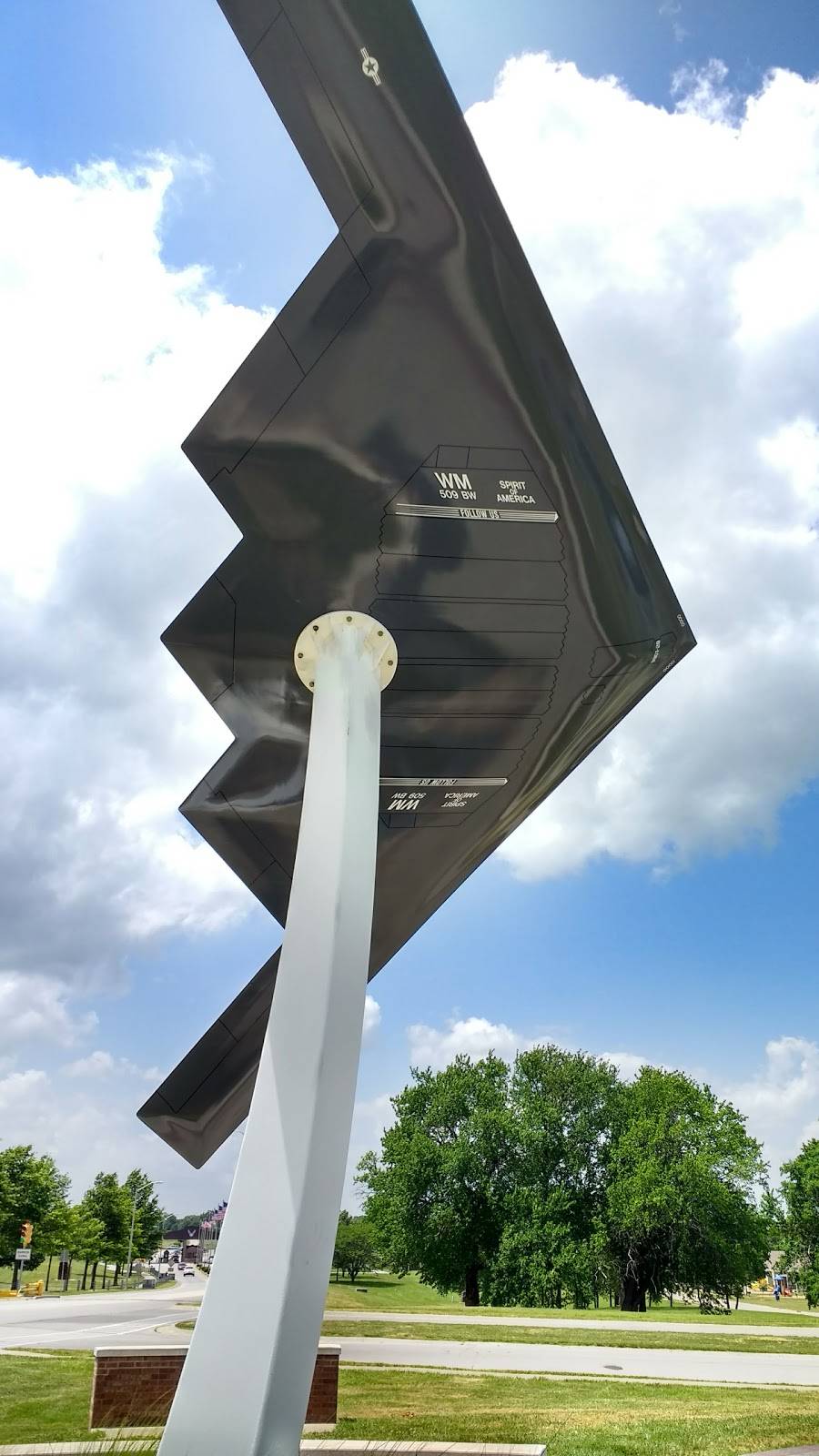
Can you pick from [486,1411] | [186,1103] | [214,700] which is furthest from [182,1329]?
[214,700]

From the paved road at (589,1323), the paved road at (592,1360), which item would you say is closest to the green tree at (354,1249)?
the paved road at (589,1323)

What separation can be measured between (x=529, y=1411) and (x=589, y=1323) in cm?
1578

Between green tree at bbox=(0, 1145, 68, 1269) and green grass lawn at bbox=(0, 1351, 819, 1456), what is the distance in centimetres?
3540

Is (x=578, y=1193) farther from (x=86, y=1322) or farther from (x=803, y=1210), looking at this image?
(x=86, y=1322)

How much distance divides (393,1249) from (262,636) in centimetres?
4392

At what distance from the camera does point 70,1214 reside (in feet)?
168

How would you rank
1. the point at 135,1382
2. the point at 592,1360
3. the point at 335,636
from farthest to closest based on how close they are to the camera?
the point at 592,1360 < the point at 135,1382 < the point at 335,636

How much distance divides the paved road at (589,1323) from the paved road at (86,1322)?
5094 mm

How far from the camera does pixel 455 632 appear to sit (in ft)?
19.7

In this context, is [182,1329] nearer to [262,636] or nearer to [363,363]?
[262,636]

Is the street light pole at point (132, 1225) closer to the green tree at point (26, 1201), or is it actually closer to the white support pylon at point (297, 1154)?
the green tree at point (26, 1201)

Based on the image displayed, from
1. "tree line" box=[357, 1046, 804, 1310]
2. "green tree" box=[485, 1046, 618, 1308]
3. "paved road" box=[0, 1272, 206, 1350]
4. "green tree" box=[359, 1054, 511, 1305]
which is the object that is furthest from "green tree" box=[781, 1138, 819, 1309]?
"paved road" box=[0, 1272, 206, 1350]

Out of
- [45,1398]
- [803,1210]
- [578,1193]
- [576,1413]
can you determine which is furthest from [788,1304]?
[45,1398]

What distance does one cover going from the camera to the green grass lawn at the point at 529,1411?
363 inches
